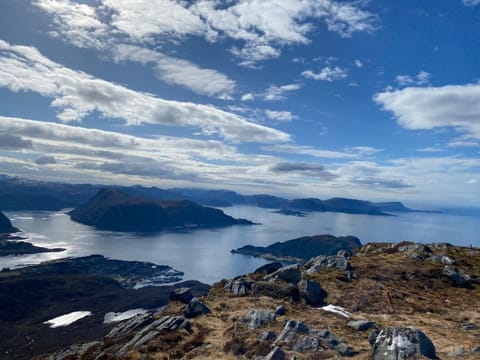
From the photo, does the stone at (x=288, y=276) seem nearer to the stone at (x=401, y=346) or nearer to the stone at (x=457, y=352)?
the stone at (x=401, y=346)

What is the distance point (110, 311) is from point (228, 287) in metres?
161

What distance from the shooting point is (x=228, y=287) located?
4606 centimetres

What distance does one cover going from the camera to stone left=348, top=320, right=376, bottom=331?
29.9 meters

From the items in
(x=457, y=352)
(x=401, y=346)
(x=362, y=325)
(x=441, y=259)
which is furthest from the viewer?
(x=441, y=259)

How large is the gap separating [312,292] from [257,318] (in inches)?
431

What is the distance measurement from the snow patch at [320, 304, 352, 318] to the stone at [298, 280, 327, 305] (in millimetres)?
1776

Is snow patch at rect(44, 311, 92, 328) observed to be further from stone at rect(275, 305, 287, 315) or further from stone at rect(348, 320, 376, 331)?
stone at rect(348, 320, 376, 331)

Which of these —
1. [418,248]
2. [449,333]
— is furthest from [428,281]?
[449,333]

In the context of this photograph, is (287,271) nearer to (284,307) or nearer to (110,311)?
(284,307)

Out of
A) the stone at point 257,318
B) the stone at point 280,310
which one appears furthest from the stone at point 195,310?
the stone at point 280,310

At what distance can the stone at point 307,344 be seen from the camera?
24500 mm

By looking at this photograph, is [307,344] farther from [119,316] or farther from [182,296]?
[119,316]

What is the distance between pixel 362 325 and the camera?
30109mm

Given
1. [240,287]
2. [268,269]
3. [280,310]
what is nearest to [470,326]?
[280,310]
